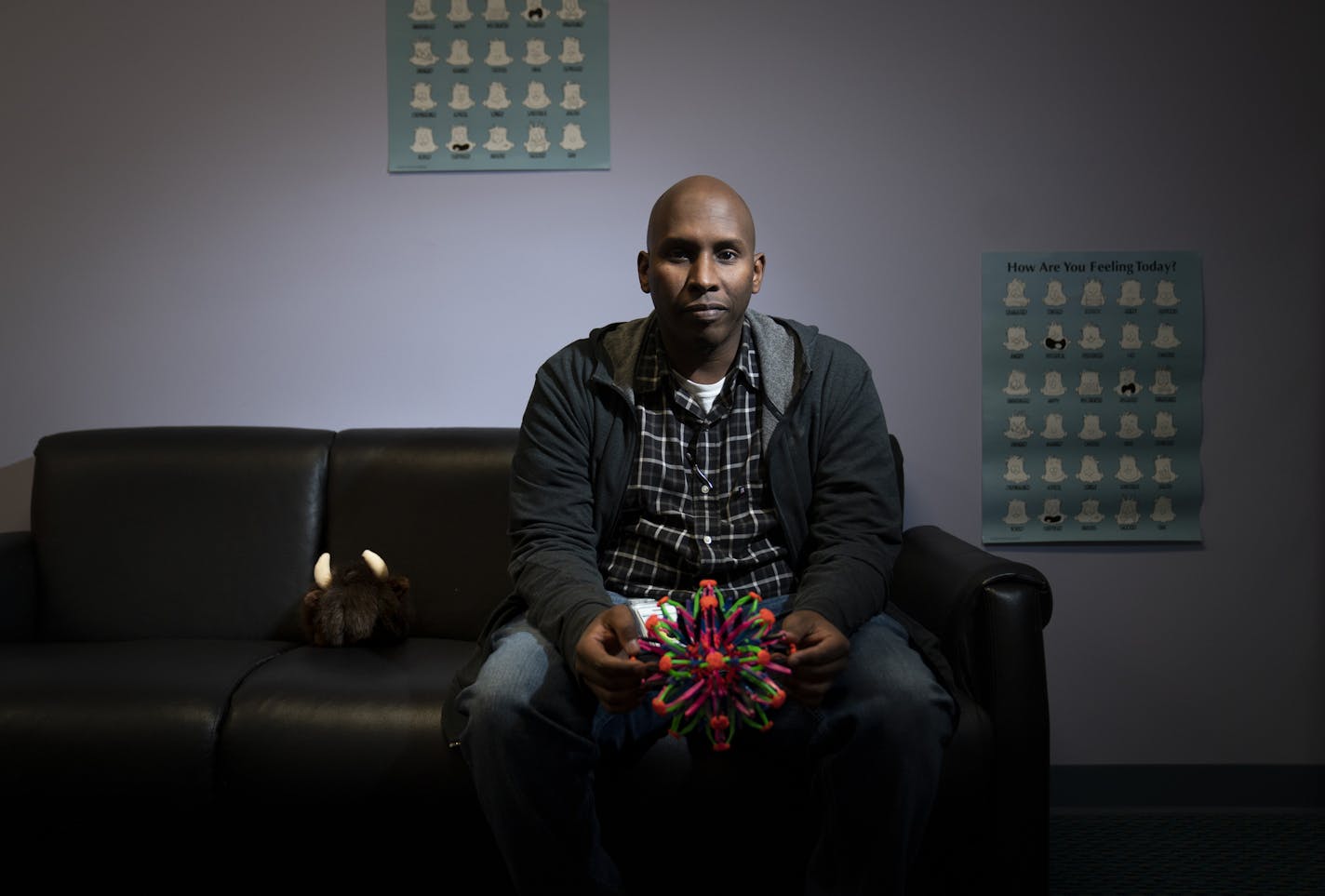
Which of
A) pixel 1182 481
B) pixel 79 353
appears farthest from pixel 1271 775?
pixel 79 353

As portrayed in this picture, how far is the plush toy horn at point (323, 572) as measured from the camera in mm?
1979

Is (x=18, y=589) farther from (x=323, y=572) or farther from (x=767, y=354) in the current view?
(x=767, y=354)

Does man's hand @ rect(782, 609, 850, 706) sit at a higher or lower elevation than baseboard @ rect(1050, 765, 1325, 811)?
higher

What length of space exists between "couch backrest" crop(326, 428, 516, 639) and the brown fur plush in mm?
98

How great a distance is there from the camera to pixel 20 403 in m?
2.37

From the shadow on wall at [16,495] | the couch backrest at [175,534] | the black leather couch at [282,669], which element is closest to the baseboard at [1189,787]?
the black leather couch at [282,669]

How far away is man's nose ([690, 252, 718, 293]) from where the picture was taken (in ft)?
5.13

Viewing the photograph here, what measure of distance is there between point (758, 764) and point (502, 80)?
162 cm

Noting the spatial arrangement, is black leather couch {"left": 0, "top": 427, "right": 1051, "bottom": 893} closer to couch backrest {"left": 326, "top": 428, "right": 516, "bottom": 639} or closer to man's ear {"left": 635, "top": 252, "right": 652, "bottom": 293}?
couch backrest {"left": 326, "top": 428, "right": 516, "bottom": 639}

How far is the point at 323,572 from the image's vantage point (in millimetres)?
1992

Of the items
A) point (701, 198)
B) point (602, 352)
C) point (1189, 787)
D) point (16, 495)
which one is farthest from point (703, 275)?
point (16, 495)

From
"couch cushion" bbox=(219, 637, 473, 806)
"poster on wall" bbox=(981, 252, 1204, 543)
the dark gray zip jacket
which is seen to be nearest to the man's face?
the dark gray zip jacket

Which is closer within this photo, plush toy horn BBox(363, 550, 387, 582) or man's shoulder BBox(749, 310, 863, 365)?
man's shoulder BBox(749, 310, 863, 365)

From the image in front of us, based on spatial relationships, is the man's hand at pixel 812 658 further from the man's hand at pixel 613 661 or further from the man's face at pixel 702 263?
the man's face at pixel 702 263
